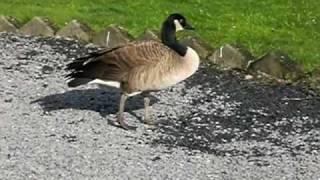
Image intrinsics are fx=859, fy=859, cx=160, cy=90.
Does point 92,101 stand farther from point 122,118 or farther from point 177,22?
point 177,22

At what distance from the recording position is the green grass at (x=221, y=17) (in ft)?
41.5

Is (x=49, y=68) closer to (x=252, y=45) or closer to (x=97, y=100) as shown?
(x=97, y=100)

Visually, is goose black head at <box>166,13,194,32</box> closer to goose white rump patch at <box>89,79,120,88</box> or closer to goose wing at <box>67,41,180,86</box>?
goose wing at <box>67,41,180,86</box>

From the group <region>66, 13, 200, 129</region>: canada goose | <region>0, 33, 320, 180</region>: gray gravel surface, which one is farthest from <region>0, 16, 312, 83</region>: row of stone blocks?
<region>66, 13, 200, 129</region>: canada goose

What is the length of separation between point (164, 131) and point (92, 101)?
136 cm

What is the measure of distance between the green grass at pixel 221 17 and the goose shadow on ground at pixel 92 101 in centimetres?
265

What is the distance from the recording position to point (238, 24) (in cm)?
1382

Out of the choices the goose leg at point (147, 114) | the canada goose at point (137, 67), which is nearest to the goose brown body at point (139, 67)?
the canada goose at point (137, 67)

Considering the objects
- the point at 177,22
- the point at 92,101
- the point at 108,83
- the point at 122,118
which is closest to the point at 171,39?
the point at 177,22

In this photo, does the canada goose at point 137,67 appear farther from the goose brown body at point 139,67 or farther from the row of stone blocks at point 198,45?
the row of stone blocks at point 198,45

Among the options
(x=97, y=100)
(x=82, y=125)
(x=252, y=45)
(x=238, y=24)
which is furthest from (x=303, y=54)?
(x=82, y=125)

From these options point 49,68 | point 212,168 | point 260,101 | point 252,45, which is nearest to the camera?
point 212,168

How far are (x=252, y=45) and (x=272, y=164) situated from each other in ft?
15.8

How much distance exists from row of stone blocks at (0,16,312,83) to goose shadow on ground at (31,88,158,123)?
161 cm
